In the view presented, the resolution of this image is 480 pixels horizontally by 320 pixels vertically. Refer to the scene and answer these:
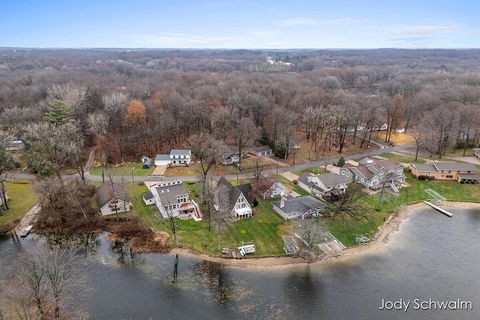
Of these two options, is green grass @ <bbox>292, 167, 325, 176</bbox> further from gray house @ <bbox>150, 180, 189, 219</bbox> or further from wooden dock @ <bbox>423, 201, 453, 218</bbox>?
gray house @ <bbox>150, 180, 189, 219</bbox>

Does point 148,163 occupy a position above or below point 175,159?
below

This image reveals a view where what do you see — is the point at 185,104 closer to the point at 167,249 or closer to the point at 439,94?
the point at 167,249

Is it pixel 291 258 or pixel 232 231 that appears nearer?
pixel 291 258

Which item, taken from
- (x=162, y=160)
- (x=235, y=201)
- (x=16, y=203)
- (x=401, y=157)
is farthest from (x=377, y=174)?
(x=16, y=203)

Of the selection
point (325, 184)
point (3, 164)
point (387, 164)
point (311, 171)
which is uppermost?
point (3, 164)

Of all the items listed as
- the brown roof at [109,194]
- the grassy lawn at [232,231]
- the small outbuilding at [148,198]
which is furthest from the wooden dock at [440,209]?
the brown roof at [109,194]

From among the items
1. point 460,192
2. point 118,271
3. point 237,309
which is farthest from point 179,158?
point 460,192

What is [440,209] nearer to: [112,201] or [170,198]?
[170,198]
